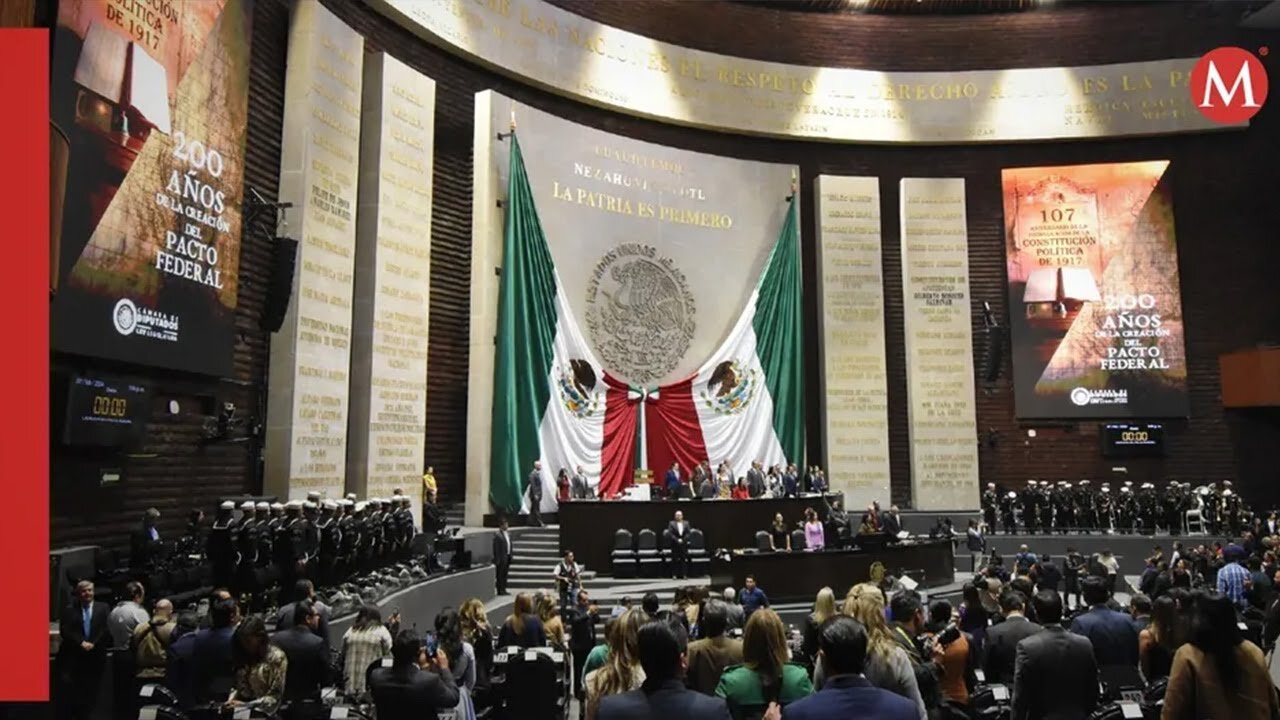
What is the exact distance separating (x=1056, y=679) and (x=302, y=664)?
3.70m

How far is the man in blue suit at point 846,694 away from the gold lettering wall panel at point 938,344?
19.2m

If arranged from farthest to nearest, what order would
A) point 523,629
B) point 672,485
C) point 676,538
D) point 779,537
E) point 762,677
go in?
point 672,485 < point 779,537 < point 676,538 < point 523,629 < point 762,677

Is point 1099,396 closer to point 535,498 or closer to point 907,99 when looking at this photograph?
point 907,99

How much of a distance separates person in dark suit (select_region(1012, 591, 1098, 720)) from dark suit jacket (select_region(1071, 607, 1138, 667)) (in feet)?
3.56

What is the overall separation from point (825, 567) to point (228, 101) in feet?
32.3

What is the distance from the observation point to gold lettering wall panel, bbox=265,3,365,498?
40.9 feet

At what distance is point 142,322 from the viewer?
9609mm

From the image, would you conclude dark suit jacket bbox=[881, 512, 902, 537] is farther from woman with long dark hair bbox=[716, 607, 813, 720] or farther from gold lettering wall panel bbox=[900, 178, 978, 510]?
woman with long dark hair bbox=[716, 607, 813, 720]

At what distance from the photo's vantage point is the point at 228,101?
1153 cm

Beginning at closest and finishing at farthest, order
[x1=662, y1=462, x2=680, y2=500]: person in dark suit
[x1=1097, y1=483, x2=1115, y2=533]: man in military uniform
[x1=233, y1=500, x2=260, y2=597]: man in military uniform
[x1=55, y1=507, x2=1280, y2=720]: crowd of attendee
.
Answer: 1. [x1=55, y1=507, x2=1280, y2=720]: crowd of attendee
2. [x1=233, y1=500, x2=260, y2=597]: man in military uniform
3. [x1=662, y1=462, x2=680, y2=500]: person in dark suit
4. [x1=1097, y1=483, x2=1115, y2=533]: man in military uniform

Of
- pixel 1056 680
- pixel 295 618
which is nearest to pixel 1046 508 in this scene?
pixel 1056 680

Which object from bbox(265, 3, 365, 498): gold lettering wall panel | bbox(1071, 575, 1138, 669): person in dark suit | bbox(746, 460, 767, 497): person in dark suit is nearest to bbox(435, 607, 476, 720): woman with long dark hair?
bbox(1071, 575, 1138, 669): person in dark suit

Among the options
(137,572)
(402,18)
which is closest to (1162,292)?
(402,18)
